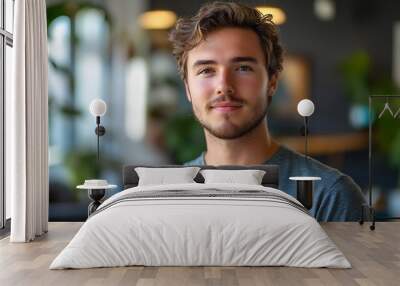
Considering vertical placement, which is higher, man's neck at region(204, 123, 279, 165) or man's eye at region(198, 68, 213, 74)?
man's eye at region(198, 68, 213, 74)

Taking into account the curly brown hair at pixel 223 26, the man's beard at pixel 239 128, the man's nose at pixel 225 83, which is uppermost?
the curly brown hair at pixel 223 26

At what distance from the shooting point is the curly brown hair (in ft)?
22.5

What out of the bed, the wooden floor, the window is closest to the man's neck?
the wooden floor

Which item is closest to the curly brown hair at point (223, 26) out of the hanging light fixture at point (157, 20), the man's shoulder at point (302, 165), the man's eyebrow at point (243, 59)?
the hanging light fixture at point (157, 20)

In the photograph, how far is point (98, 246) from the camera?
4.30 meters

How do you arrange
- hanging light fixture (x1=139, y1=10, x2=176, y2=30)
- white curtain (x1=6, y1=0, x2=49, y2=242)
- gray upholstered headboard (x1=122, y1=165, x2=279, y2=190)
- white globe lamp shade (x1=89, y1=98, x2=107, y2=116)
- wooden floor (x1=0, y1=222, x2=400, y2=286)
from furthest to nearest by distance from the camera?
hanging light fixture (x1=139, y1=10, x2=176, y2=30)
white globe lamp shade (x1=89, y1=98, x2=107, y2=116)
gray upholstered headboard (x1=122, y1=165, x2=279, y2=190)
white curtain (x1=6, y1=0, x2=49, y2=242)
wooden floor (x1=0, y1=222, x2=400, y2=286)

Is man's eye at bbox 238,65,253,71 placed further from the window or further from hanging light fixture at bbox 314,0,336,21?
the window

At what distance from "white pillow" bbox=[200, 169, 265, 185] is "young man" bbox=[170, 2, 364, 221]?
53 centimetres

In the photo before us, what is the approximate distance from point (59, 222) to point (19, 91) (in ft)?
6.79

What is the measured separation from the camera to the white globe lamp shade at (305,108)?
6875 mm

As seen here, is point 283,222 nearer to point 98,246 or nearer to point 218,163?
point 98,246

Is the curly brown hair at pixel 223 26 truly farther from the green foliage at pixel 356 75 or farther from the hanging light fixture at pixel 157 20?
the green foliage at pixel 356 75

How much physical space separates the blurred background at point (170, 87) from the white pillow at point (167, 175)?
0.73 metres

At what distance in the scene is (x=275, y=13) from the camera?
721 cm
